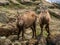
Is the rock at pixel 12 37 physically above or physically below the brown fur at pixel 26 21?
below

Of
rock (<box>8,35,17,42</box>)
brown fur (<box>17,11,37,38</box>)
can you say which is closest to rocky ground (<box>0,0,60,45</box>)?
rock (<box>8,35,17,42</box>)

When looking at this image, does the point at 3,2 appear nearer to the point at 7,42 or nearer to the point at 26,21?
the point at 26,21

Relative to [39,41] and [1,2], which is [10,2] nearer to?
[1,2]

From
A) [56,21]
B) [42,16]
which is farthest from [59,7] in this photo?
[42,16]

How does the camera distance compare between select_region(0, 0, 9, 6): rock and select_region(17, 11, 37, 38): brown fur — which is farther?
select_region(0, 0, 9, 6): rock

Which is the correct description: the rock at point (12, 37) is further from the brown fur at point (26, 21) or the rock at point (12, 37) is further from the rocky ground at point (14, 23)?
the brown fur at point (26, 21)

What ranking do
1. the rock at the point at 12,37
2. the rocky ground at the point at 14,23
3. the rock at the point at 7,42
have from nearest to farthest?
the rock at the point at 7,42 → the rocky ground at the point at 14,23 → the rock at the point at 12,37

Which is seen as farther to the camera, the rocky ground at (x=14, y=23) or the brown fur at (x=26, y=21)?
the brown fur at (x=26, y=21)

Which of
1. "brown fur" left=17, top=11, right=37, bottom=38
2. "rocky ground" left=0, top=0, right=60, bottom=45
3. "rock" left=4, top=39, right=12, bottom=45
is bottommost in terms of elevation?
"rocky ground" left=0, top=0, right=60, bottom=45

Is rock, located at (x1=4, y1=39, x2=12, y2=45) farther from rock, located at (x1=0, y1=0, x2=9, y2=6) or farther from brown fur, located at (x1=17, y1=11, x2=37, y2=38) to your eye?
rock, located at (x1=0, y1=0, x2=9, y2=6)

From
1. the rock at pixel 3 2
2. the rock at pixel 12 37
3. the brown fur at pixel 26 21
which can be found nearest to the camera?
the rock at pixel 12 37

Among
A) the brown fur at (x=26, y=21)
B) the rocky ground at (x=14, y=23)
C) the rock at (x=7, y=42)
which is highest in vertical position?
the brown fur at (x=26, y=21)

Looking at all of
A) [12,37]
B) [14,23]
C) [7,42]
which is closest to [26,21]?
[12,37]

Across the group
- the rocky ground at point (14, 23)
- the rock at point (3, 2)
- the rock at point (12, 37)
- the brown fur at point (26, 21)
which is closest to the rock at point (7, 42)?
the rocky ground at point (14, 23)
